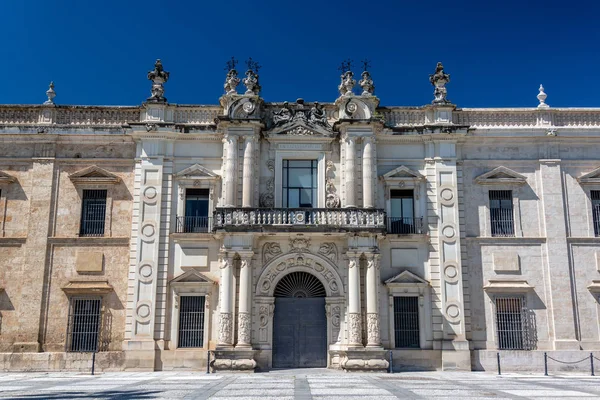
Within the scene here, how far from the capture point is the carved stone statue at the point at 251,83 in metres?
25.2

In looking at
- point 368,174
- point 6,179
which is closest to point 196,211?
point 368,174

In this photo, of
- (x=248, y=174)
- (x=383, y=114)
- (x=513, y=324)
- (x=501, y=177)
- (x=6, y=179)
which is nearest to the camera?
(x=513, y=324)

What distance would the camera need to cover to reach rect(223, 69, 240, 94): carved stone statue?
2533 centimetres

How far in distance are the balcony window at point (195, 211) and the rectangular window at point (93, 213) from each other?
3333 millimetres

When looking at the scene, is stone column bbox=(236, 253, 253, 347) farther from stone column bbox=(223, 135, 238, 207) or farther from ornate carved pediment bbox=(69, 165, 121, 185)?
ornate carved pediment bbox=(69, 165, 121, 185)

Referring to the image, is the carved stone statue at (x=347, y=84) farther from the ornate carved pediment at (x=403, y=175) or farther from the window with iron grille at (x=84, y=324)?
the window with iron grille at (x=84, y=324)

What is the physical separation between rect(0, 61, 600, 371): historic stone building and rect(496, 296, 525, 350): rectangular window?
6 centimetres

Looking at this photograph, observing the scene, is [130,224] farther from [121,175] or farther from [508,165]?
[508,165]

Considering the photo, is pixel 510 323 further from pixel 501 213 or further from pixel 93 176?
pixel 93 176

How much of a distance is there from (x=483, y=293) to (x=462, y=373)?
3.54m

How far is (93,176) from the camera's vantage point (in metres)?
25.0

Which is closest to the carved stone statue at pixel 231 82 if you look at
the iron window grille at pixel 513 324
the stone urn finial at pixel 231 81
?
the stone urn finial at pixel 231 81

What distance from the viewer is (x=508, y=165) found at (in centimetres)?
2531

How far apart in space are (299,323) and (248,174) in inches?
245
